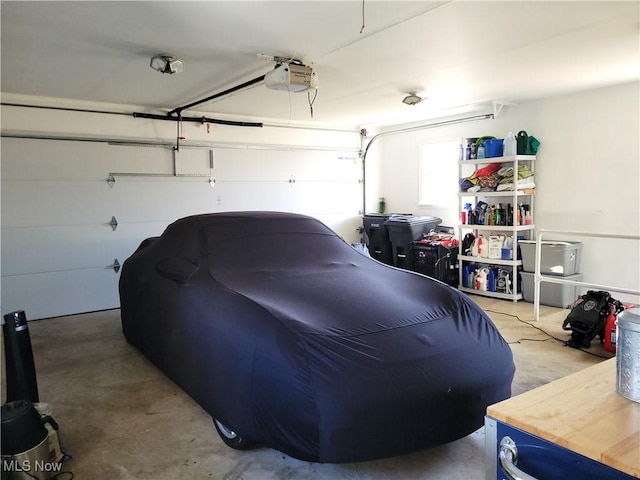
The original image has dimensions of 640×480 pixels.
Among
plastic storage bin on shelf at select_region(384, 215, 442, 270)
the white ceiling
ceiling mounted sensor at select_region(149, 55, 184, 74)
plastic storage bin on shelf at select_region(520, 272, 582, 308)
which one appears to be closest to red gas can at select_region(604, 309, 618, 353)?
plastic storage bin on shelf at select_region(520, 272, 582, 308)

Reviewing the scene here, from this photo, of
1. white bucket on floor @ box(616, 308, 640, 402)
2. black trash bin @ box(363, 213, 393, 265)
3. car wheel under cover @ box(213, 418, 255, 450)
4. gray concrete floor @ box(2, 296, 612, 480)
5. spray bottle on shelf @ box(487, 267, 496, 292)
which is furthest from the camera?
black trash bin @ box(363, 213, 393, 265)

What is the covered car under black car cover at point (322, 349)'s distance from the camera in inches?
77.1

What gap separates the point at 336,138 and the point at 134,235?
3.66 meters

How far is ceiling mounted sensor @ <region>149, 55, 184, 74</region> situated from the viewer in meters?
3.79

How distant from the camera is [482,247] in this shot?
6.03 metres

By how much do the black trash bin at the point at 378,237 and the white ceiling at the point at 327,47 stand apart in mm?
2156

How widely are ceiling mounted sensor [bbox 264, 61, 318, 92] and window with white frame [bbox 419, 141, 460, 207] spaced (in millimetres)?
3851

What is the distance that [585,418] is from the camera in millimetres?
1053

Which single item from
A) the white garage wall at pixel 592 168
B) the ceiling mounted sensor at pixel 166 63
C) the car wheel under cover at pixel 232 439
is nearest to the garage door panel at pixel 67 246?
the ceiling mounted sensor at pixel 166 63

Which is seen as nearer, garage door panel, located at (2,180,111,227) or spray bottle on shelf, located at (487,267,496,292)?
garage door panel, located at (2,180,111,227)

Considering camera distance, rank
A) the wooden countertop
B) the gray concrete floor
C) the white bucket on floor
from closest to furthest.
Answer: the wooden countertop
the white bucket on floor
the gray concrete floor

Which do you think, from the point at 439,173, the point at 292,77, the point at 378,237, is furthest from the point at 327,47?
the point at 439,173

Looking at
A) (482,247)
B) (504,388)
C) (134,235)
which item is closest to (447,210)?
(482,247)

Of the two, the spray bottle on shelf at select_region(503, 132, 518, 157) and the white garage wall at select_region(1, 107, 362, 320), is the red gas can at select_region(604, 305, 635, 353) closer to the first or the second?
the spray bottle on shelf at select_region(503, 132, 518, 157)
